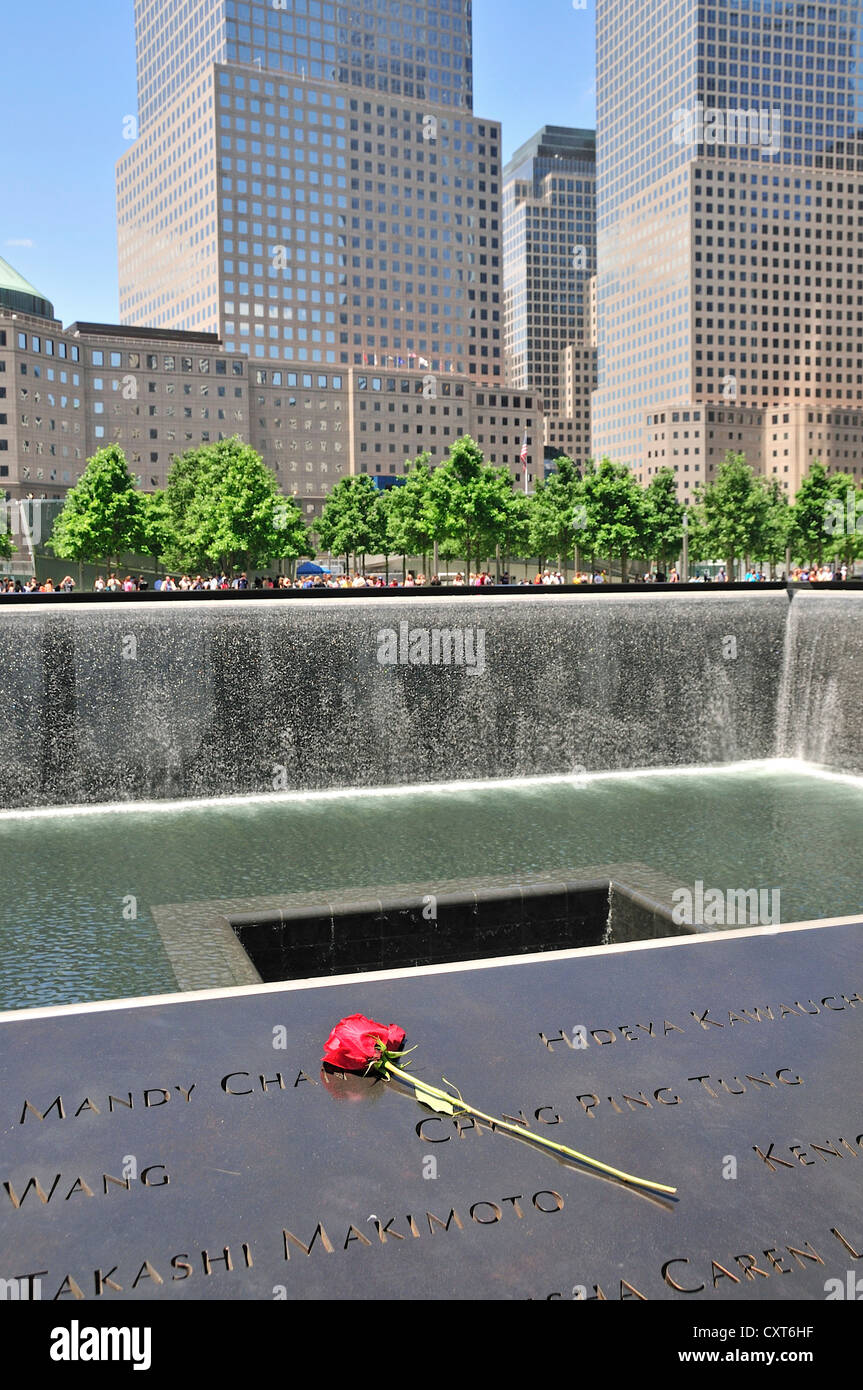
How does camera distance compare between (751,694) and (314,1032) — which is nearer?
(314,1032)

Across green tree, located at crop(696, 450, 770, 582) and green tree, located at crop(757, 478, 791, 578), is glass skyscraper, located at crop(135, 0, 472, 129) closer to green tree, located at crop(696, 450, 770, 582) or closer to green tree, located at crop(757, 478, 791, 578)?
green tree, located at crop(696, 450, 770, 582)

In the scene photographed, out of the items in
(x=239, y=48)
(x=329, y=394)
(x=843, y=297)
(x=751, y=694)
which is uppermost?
(x=239, y=48)

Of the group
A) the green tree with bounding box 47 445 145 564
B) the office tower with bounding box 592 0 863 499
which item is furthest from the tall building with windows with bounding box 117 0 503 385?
the green tree with bounding box 47 445 145 564

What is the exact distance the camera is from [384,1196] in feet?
15.8

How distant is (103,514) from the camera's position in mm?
61531

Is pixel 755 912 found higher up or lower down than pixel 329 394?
lower down

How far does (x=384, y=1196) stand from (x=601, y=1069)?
1615 mm

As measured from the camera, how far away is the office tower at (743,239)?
16900 centimetres

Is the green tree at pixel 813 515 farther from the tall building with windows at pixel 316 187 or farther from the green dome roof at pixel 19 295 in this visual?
the tall building with windows at pixel 316 187

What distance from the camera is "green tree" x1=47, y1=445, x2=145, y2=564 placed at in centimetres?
6159

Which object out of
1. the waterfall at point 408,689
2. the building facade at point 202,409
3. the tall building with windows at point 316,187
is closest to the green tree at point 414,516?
the building facade at point 202,409

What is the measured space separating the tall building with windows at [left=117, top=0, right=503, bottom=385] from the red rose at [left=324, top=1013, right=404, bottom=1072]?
14400 centimetres

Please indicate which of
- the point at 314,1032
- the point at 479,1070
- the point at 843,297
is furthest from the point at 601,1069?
the point at 843,297

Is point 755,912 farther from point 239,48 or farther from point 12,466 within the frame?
point 239,48
